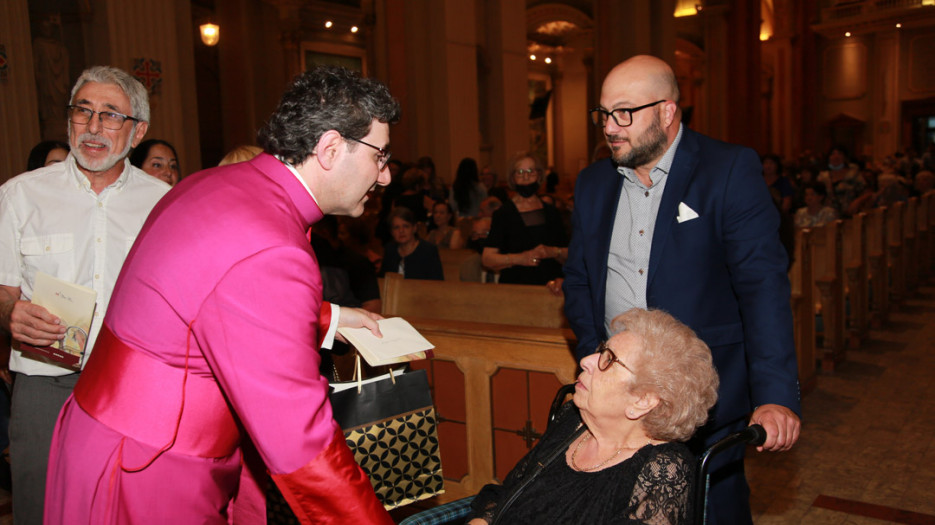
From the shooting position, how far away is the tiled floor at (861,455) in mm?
3801

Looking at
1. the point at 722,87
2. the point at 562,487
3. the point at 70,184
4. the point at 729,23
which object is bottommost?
the point at 562,487

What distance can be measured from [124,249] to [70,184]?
278 mm

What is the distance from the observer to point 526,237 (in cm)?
489

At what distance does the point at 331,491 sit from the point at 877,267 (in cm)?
785

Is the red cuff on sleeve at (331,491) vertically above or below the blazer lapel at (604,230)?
below

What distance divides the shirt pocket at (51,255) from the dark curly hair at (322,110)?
115 cm

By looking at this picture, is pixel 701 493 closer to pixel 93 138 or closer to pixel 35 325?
pixel 35 325

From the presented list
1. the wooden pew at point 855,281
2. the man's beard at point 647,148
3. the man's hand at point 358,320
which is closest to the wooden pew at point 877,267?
the wooden pew at point 855,281

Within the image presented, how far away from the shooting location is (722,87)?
2241 centimetres

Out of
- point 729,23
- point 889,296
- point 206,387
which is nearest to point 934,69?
point 729,23

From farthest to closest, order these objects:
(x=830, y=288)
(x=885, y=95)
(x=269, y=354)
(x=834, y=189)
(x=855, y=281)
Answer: (x=885, y=95) < (x=834, y=189) < (x=855, y=281) < (x=830, y=288) < (x=269, y=354)

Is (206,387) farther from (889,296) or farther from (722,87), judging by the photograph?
(722,87)

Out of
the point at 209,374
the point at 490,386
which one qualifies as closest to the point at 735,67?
the point at 490,386

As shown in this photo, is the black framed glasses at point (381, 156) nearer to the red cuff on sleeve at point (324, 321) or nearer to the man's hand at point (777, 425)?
the red cuff on sleeve at point (324, 321)
